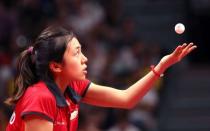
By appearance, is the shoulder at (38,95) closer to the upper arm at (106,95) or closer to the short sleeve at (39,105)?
→ the short sleeve at (39,105)

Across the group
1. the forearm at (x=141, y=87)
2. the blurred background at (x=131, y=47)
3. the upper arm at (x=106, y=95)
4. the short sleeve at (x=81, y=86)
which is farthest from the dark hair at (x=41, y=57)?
the blurred background at (x=131, y=47)

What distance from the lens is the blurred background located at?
9062mm

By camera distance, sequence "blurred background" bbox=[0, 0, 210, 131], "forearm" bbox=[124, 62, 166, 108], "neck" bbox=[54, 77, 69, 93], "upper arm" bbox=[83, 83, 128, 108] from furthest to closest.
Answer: "blurred background" bbox=[0, 0, 210, 131], "upper arm" bbox=[83, 83, 128, 108], "forearm" bbox=[124, 62, 166, 108], "neck" bbox=[54, 77, 69, 93]

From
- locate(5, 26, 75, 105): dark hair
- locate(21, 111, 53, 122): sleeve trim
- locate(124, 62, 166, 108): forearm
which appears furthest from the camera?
locate(124, 62, 166, 108): forearm

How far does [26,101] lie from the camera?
4.25 metres

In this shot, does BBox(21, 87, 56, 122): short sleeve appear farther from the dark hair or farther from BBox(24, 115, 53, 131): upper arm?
the dark hair

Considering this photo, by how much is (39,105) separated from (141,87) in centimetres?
80

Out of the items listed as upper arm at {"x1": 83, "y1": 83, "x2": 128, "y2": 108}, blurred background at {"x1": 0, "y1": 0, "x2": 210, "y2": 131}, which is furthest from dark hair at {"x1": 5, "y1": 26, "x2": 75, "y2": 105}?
blurred background at {"x1": 0, "y1": 0, "x2": 210, "y2": 131}

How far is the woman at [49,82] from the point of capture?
4215 millimetres

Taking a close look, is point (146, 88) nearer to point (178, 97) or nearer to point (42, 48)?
point (42, 48)

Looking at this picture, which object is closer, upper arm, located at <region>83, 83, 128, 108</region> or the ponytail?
the ponytail

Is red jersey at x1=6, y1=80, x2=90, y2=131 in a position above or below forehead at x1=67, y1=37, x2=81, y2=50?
below

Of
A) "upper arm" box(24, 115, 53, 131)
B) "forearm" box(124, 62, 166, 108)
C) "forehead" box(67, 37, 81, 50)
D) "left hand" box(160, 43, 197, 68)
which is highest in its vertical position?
"forehead" box(67, 37, 81, 50)

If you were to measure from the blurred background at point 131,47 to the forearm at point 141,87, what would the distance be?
3399mm
